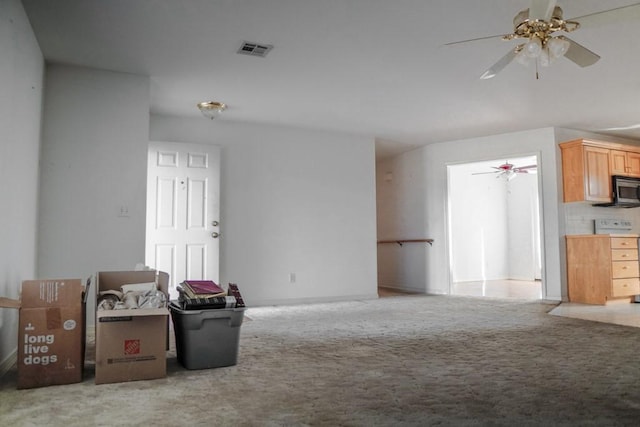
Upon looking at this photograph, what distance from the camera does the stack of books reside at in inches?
110

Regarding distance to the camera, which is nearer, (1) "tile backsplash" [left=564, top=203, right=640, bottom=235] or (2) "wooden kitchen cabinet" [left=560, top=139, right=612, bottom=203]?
(2) "wooden kitchen cabinet" [left=560, top=139, right=612, bottom=203]

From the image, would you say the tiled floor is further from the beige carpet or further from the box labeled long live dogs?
the box labeled long live dogs

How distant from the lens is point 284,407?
205cm

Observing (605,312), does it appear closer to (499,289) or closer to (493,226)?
(499,289)

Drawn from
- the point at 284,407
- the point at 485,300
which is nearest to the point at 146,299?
the point at 284,407

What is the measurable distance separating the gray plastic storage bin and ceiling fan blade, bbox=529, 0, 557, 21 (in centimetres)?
251

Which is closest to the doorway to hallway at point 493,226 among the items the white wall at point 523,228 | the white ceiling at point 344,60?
the white wall at point 523,228

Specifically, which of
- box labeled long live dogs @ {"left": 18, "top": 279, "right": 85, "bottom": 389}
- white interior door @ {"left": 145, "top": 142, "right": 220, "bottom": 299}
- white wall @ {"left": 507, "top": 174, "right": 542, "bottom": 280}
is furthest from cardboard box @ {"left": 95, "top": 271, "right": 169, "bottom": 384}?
white wall @ {"left": 507, "top": 174, "right": 542, "bottom": 280}

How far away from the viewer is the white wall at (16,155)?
2.65 m

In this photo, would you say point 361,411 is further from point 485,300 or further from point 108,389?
point 485,300

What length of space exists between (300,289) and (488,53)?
3724mm

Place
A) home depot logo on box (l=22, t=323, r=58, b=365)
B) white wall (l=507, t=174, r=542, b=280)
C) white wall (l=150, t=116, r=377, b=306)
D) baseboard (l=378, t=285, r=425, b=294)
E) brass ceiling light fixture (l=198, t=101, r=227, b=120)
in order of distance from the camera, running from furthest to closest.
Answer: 1. white wall (l=507, t=174, r=542, b=280)
2. baseboard (l=378, t=285, r=425, b=294)
3. white wall (l=150, t=116, r=377, b=306)
4. brass ceiling light fixture (l=198, t=101, r=227, b=120)
5. home depot logo on box (l=22, t=323, r=58, b=365)

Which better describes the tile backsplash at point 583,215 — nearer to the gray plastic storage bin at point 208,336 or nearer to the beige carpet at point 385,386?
the beige carpet at point 385,386

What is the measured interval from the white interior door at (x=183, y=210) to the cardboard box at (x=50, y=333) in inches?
102
